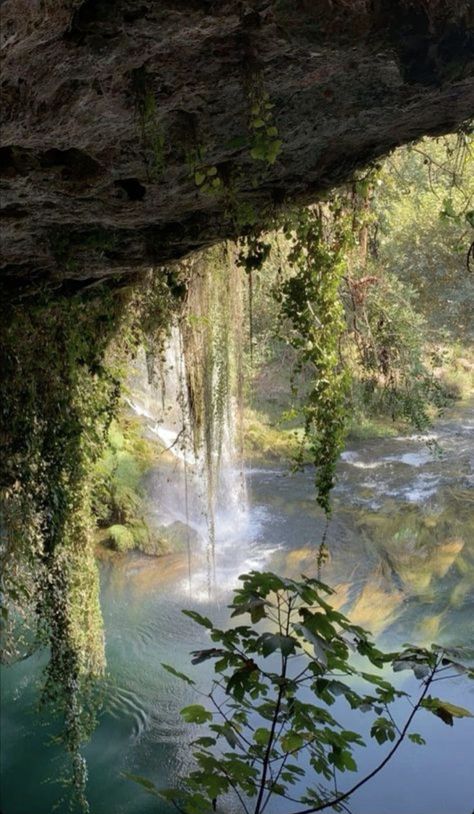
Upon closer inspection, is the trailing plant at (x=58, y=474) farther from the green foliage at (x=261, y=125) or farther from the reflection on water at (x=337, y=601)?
the green foliage at (x=261, y=125)

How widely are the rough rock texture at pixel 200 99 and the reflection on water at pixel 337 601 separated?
3673mm

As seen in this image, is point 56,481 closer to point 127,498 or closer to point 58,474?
point 58,474

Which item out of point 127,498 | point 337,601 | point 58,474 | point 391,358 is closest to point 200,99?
point 58,474

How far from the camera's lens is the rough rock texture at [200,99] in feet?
4.58

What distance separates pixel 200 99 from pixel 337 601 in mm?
5418

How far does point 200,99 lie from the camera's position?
1.78m

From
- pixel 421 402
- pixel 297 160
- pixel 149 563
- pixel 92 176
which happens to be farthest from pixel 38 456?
pixel 149 563

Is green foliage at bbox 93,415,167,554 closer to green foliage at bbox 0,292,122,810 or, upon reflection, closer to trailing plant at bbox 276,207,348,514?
green foliage at bbox 0,292,122,810

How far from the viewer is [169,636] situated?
6.06 metres

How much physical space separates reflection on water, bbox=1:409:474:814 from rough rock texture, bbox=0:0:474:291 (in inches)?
145

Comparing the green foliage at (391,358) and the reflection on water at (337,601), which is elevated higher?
the green foliage at (391,358)

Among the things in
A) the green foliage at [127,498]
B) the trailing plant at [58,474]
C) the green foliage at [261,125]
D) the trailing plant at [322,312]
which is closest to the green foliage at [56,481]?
the trailing plant at [58,474]

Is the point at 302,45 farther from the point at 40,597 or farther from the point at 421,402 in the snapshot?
the point at 421,402

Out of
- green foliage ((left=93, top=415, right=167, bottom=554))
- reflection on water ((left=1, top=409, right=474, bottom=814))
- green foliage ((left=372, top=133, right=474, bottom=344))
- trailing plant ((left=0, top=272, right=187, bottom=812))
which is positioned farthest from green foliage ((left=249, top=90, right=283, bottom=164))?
green foliage ((left=372, top=133, right=474, bottom=344))
